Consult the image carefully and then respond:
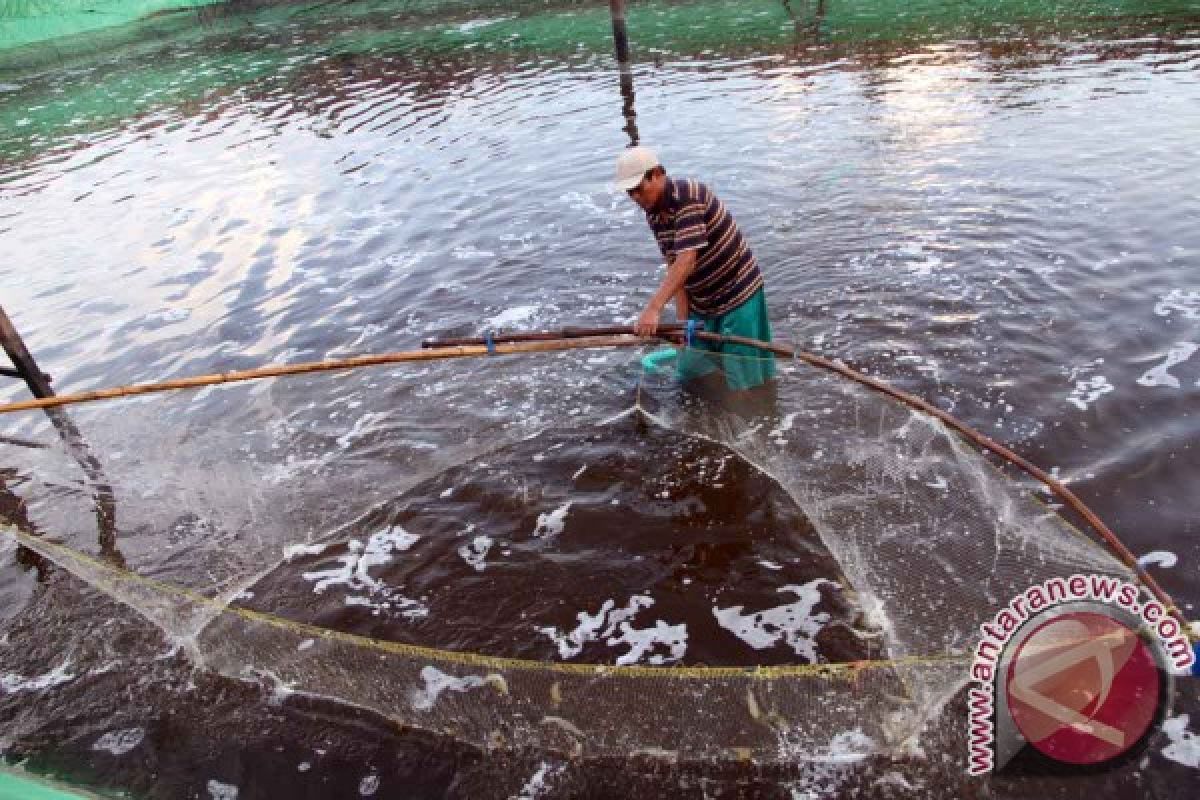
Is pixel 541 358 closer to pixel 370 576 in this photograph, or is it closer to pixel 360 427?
pixel 360 427

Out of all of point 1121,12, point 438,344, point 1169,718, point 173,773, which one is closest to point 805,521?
point 1169,718

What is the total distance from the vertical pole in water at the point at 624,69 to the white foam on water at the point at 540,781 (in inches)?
533

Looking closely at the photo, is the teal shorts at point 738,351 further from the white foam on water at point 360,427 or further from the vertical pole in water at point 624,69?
the vertical pole in water at point 624,69

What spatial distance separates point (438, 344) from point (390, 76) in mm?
21700

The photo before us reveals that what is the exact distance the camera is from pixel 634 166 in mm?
4488

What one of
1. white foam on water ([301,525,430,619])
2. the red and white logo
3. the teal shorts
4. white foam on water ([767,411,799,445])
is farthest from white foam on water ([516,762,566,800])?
the teal shorts

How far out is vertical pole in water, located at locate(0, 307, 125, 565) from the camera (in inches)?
233

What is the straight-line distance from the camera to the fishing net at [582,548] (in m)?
3.54

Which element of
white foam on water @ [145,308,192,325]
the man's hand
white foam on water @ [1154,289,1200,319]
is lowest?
white foam on water @ [1154,289,1200,319]

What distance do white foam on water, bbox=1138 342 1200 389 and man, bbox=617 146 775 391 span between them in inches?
126

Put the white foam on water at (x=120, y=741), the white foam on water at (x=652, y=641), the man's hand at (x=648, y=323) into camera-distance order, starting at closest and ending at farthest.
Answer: the white foam on water at (x=120, y=741) → the white foam on water at (x=652, y=641) → the man's hand at (x=648, y=323)

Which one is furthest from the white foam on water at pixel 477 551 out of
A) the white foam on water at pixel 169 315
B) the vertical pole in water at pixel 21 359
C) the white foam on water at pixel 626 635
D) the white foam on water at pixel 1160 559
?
the white foam on water at pixel 169 315

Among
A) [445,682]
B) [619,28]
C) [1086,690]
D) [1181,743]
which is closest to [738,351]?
[1086,690]

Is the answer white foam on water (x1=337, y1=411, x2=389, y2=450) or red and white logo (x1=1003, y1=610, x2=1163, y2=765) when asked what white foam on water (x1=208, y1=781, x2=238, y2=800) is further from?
red and white logo (x1=1003, y1=610, x2=1163, y2=765)
